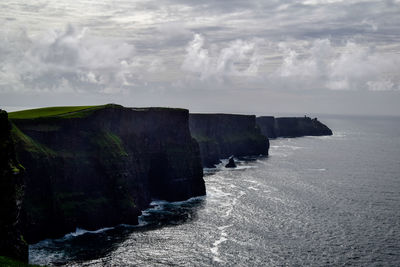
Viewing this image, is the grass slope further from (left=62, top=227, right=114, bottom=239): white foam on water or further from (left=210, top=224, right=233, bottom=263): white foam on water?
(left=210, top=224, right=233, bottom=263): white foam on water

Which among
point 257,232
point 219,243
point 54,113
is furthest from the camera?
point 54,113

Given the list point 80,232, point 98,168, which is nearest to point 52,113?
point 98,168

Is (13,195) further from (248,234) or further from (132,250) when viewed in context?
(248,234)

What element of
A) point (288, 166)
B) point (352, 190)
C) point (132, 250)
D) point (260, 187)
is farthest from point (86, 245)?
point (288, 166)

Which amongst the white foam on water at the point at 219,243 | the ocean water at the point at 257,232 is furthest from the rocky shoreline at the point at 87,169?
the white foam on water at the point at 219,243

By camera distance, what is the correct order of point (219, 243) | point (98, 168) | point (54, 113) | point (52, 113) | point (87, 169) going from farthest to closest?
point (52, 113)
point (54, 113)
point (98, 168)
point (87, 169)
point (219, 243)

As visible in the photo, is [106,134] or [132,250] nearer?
[132,250]

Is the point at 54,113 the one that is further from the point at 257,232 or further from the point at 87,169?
the point at 257,232
